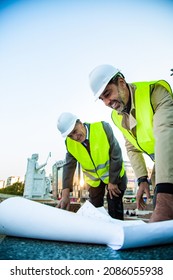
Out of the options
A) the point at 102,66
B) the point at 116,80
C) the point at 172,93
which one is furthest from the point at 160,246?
the point at 102,66

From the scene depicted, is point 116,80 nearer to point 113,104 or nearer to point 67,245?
point 113,104

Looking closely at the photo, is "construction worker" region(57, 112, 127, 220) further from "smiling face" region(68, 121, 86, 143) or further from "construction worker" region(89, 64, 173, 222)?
"construction worker" region(89, 64, 173, 222)

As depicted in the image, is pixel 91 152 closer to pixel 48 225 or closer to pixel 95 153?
pixel 95 153

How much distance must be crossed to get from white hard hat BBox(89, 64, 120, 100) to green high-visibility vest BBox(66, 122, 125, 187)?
56 centimetres

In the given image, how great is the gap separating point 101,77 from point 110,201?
1005 millimetres

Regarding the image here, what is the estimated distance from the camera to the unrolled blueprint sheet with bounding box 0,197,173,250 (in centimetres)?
41

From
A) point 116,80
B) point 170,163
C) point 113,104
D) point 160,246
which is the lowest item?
point 160,246

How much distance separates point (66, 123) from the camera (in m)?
1.75

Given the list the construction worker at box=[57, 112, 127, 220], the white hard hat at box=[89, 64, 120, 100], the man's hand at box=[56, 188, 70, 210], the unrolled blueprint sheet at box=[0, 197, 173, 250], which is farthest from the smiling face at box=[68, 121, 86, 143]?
the unrolled blueprint sheet at box=[0, 197, 173, 250]

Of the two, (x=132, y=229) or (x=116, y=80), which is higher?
(x=116, y=80)

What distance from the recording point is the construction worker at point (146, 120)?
66 cm

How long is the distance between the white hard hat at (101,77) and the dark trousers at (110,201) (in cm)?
92

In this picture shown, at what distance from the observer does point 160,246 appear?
1.50 feet
